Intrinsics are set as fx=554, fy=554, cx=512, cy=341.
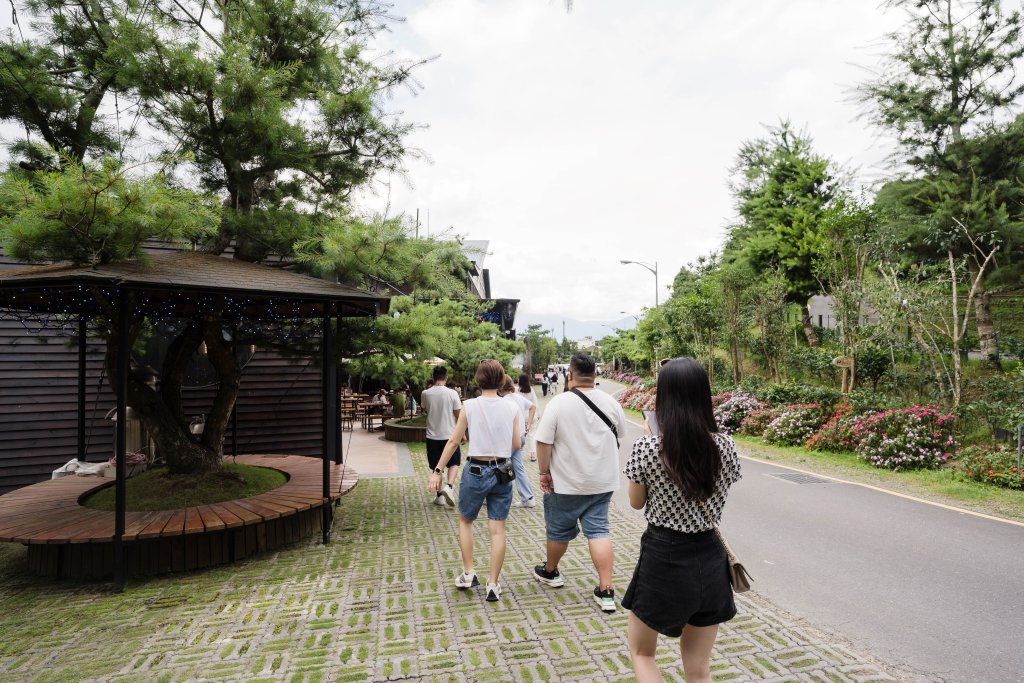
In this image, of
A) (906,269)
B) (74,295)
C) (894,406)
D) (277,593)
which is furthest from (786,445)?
(74,295)

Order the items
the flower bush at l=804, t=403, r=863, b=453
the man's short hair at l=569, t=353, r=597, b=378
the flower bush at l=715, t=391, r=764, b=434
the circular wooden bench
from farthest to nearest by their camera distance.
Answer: the flower bush at l=715, t=391, r=764, b=434
the flower bush at l=804, t=403, r=863, b=453
the circular wooden bench
the man's short hair at l=569, t=353, r=597, b=378

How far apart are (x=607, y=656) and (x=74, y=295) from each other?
19.5 ft

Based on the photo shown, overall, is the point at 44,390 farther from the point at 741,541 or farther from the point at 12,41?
the point at 741,541

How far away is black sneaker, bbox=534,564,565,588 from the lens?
4703 mm

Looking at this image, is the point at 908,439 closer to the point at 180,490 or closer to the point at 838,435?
the point at 838,435

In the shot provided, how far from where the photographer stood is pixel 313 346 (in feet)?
25.1

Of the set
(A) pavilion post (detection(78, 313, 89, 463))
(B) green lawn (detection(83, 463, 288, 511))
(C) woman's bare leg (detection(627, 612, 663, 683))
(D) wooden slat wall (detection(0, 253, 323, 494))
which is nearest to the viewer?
(C) woman's bare leg (detection(627, 612, 663, 683))

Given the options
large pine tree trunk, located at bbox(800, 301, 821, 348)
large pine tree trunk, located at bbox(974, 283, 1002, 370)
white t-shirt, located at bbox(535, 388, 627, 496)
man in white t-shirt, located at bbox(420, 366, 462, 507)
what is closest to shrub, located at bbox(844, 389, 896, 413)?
large pine tree trunk, located at bbox(974, 283, 1002, 370)

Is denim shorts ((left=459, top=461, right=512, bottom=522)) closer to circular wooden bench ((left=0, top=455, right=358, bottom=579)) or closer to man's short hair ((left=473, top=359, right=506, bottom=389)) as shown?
man's short hair ((left=473, top=359, right=506, bottom=389))

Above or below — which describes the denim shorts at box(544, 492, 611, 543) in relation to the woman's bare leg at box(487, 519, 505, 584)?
above

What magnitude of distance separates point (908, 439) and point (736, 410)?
6403 millimetres

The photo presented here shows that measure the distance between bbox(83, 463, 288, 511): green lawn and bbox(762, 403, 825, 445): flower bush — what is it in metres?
11.8

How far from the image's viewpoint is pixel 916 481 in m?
9.12

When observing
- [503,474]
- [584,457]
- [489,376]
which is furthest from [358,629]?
[489,376]
